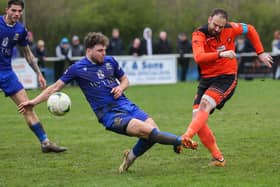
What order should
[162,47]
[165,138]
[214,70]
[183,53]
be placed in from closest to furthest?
[165,138] < [214,70] < [183,53] < [162,47]

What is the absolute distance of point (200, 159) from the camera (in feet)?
29.7

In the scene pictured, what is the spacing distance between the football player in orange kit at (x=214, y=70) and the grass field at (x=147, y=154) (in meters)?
0.43

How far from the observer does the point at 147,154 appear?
9.52m

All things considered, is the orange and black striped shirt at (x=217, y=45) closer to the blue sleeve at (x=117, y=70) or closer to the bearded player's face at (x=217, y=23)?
the bearded player's face at (x=217, y=23)

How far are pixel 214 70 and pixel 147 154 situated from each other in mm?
1650

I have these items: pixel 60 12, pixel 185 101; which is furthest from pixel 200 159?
pixel 60 12

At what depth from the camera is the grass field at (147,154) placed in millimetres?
7676

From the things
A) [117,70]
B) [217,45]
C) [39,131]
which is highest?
[217,45]

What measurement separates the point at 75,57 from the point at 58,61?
623 mm

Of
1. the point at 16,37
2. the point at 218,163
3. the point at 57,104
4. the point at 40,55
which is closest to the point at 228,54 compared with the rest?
the point at 218,163

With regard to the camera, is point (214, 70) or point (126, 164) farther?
point (214, 70)

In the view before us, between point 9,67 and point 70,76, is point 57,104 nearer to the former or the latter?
point 70,76

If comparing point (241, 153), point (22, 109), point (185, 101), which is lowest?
point (185, 101)

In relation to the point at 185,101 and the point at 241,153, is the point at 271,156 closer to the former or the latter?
the point at 241,153
